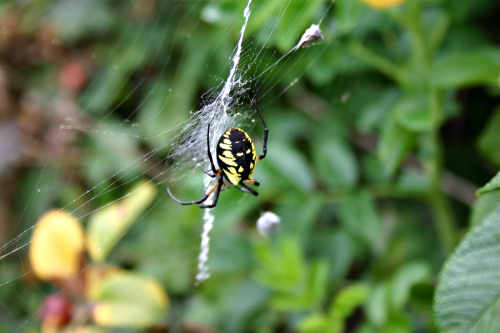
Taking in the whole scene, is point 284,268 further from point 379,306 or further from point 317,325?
point 379,306

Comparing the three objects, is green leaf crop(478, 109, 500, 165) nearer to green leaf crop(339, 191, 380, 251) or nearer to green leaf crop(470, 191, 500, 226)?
green leaf crop(339, 191, 380, 251)

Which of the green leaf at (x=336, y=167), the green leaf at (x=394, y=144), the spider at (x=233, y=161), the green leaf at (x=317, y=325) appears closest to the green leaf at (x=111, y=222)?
the spider at (x=233, y=161)

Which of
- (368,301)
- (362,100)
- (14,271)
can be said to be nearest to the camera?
(368,301)

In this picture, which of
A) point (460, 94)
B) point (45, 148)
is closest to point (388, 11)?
point (460, 94)

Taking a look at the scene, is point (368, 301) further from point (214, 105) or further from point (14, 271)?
point (14, 271)

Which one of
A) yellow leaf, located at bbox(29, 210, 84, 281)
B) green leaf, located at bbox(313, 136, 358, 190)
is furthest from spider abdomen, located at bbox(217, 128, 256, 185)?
yellow leaf, located at bbox(29, 210, 84, 281)

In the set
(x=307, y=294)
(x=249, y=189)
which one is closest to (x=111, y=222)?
(x=249, y=189)
